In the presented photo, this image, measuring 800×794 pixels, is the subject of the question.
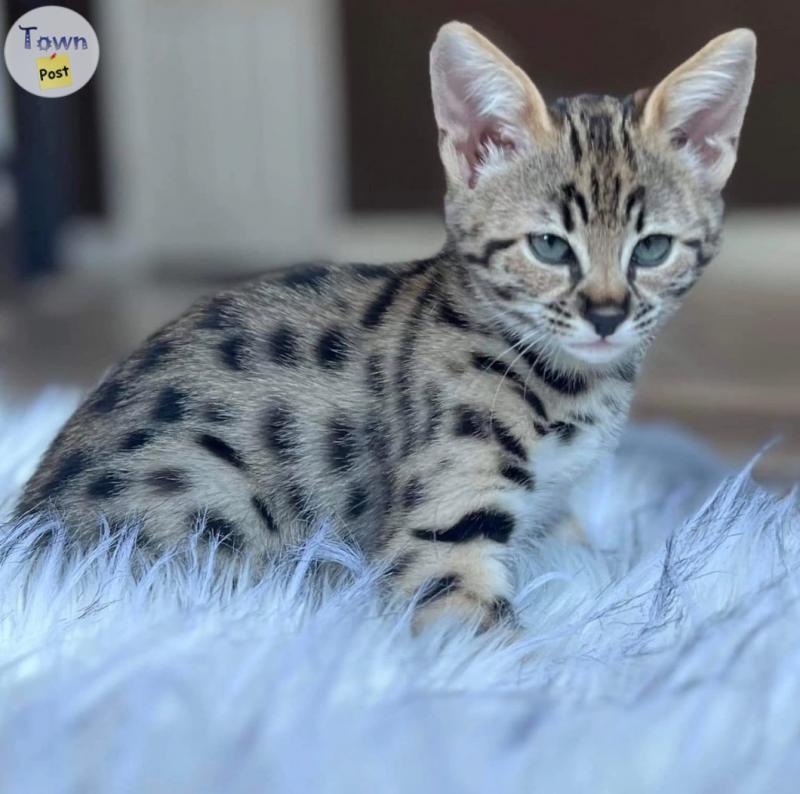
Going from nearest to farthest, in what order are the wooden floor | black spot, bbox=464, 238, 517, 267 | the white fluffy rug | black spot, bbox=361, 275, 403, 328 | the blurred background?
1. the white fluffy rug
2. black spot, bbox=464, 238, 517, 267
3. black spot, bbox=361, 275, 403, 328
4. the blurred background
5. the wooden floor

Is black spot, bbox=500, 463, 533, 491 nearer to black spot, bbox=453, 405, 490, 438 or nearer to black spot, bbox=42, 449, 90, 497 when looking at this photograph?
black spot, bbox=453, 405, 490, 438

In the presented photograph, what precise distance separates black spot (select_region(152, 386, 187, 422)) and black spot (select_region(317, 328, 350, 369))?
0.15 m

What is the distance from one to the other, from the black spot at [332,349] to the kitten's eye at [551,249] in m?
0.24

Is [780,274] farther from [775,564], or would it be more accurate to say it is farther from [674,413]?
[775,564]

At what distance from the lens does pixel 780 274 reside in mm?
3250

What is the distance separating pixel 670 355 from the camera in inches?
107

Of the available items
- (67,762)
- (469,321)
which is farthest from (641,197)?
(67,762)

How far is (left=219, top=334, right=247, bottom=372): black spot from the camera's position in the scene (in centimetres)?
130

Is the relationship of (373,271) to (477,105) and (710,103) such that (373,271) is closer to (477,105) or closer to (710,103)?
(477,105)

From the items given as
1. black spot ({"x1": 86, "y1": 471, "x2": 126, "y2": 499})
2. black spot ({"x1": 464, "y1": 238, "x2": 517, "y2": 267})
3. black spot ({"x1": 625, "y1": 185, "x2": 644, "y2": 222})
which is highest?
black spot ({"x1": 625, "y1": 185, "x2": 644, "y2": 222})

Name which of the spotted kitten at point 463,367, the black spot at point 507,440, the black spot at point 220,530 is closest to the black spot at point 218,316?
the spotted kitten at point 463,367

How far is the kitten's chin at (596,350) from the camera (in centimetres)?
117

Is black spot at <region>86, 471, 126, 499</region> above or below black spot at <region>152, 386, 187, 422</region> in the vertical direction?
below

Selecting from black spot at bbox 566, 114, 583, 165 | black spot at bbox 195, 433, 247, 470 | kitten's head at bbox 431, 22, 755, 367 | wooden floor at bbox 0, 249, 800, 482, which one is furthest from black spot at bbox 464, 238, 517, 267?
wooden floor at bbox 0, 249, 800, 482
